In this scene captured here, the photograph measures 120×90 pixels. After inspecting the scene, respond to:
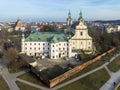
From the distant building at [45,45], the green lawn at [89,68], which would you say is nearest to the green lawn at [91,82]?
the green lawn at [89,68]

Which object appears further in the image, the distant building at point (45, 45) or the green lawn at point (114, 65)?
the distant building at point (45, 45)

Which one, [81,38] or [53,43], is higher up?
[81,38]

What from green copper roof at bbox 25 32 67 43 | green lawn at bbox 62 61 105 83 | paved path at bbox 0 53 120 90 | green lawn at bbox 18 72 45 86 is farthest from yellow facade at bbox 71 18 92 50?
green lawn at bbox 18 72 45 86

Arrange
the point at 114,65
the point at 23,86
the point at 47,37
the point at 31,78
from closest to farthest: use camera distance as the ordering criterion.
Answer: the point at 23,86
the point at 31,78
the point at 114,65
the point at 47,37

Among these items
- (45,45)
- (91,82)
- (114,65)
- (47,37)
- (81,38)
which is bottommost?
(91,82)

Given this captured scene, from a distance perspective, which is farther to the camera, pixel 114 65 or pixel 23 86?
pixel 114 65

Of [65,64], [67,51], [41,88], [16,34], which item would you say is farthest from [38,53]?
[16,34]

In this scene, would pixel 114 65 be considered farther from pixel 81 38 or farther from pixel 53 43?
pixel 81 38

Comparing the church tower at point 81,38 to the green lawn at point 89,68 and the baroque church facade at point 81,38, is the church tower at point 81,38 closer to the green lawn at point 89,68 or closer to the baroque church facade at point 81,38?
the baroque church facade at point 81,38

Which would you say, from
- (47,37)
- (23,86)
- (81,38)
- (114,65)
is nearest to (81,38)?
(81,38)
